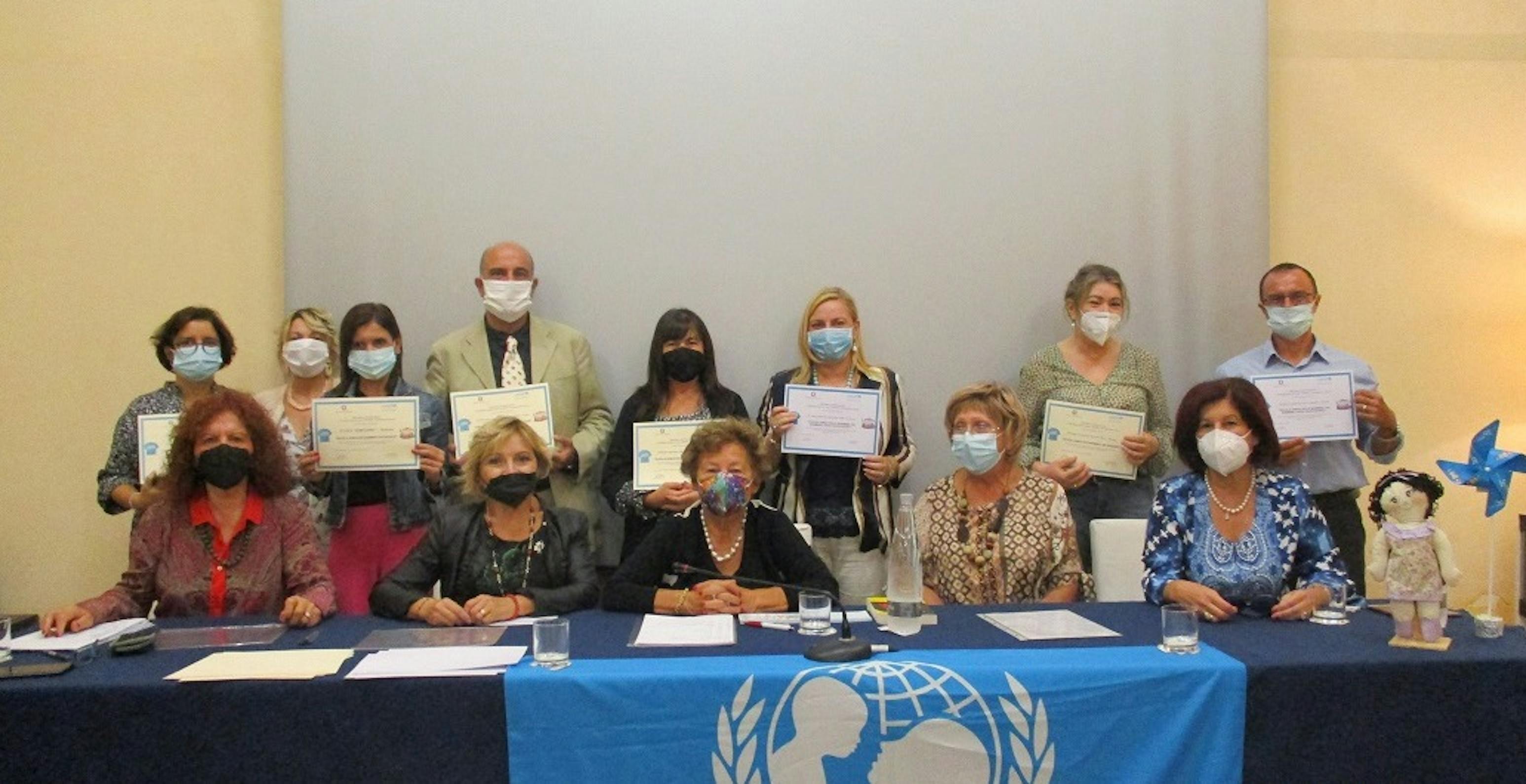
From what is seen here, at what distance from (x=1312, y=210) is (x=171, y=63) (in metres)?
4.98

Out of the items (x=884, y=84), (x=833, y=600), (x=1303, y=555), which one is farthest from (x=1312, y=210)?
(x=833, y=600)

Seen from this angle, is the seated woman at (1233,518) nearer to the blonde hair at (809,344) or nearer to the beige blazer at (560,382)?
the blonde hair at (809,344)

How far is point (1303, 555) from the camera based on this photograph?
3088 millimetres

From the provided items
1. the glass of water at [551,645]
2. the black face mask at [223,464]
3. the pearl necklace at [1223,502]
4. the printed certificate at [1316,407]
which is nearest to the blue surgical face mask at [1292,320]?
the printed certificate at [1316,407]

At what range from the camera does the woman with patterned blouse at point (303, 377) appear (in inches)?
153

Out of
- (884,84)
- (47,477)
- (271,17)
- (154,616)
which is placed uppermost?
(271,17)

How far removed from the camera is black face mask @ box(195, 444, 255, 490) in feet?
10.0

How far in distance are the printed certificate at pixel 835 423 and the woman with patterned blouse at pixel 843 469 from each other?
0.13ft

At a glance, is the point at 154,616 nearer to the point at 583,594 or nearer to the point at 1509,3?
the point at 583,594

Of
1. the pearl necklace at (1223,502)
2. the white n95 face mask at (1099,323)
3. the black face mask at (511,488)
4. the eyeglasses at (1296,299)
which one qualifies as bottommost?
the pearl necklace at (1223,502)

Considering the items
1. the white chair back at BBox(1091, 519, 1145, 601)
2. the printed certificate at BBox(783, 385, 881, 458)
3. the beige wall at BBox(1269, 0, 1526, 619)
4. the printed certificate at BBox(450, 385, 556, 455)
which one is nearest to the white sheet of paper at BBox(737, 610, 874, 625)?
the printed certificate at BBox(783, 385, 881, 458)

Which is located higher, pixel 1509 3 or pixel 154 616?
pixel 1509 3

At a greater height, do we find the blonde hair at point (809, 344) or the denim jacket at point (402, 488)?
the blonde hair at point (809, 344)

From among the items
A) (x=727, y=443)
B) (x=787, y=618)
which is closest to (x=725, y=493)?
(x=727, y=443)
